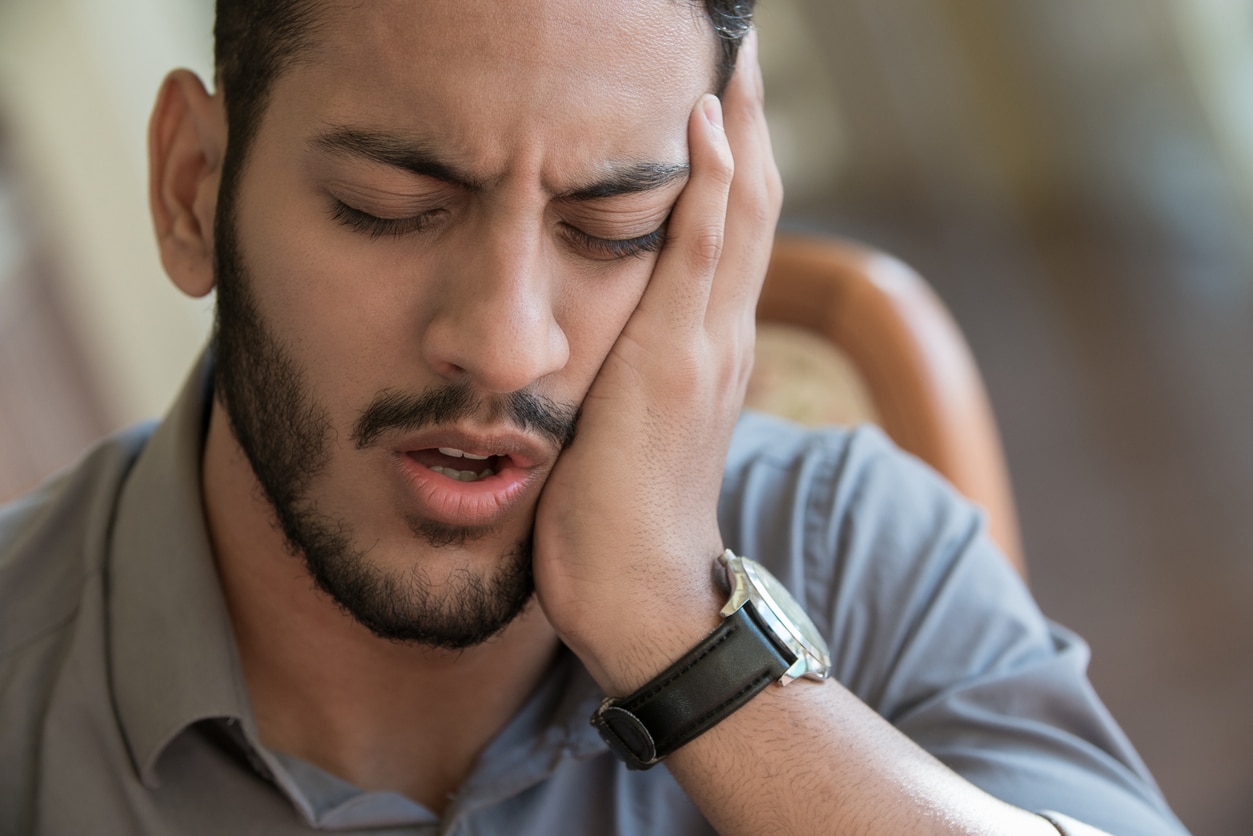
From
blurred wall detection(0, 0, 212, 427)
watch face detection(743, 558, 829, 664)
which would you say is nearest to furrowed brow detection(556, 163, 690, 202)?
watch face detection(743, 558, 829, 664)

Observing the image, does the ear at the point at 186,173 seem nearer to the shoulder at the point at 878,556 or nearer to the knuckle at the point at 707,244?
the knuckle at the point at 707,244

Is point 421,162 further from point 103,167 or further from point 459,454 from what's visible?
point 103,167

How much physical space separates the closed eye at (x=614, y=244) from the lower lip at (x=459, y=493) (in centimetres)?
22

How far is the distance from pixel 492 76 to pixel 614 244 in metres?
0.21

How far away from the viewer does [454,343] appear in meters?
1.06

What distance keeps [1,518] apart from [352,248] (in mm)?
618

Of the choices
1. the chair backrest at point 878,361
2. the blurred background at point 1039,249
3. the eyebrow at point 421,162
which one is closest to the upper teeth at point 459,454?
the eyebrow at point 421,162

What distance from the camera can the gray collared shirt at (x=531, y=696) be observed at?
3.87 ft

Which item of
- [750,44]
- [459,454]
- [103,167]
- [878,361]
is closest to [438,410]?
[459,454]

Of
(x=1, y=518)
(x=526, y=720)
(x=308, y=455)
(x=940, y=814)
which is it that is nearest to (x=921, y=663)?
(x=940, y=814)

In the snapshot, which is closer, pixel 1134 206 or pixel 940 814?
pixel 940 814

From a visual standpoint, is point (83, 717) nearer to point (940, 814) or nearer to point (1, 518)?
point (1, 518)

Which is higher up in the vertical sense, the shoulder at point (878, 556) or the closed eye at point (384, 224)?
the closed eye at point (384, 224)

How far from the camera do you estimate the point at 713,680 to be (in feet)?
3.77
